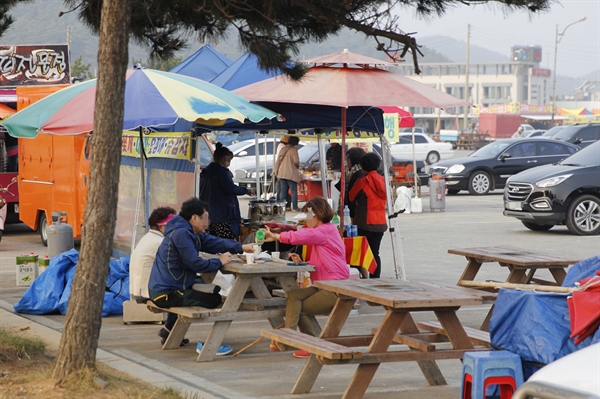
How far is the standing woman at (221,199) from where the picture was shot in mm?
11289

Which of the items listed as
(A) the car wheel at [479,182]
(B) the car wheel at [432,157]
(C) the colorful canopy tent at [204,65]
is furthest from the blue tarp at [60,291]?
(B) the car wheel at [432,157]

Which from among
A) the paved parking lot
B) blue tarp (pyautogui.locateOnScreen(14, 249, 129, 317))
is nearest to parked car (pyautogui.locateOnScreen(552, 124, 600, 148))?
the paved parking lot

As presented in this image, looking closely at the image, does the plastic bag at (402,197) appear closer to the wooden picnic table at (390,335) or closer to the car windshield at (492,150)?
the car windshield at (492,150)

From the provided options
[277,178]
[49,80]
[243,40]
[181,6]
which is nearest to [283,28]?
[243,40]

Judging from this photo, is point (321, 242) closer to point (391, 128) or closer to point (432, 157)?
point (391, 128)

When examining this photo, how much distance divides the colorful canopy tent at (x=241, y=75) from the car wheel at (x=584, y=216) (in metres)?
7.67

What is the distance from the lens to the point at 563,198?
1686 cm

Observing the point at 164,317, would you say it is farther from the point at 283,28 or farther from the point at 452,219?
the point at 452,219

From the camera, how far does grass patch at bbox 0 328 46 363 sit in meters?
7.27

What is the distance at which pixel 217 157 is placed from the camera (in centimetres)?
1148

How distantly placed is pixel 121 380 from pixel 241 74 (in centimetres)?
633

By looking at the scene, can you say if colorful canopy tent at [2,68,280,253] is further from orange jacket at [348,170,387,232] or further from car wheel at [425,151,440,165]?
car wheel at [425,151,440,165]

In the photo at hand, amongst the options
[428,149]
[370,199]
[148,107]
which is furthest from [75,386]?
[428,149]

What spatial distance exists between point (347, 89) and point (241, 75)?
8.02 feet
